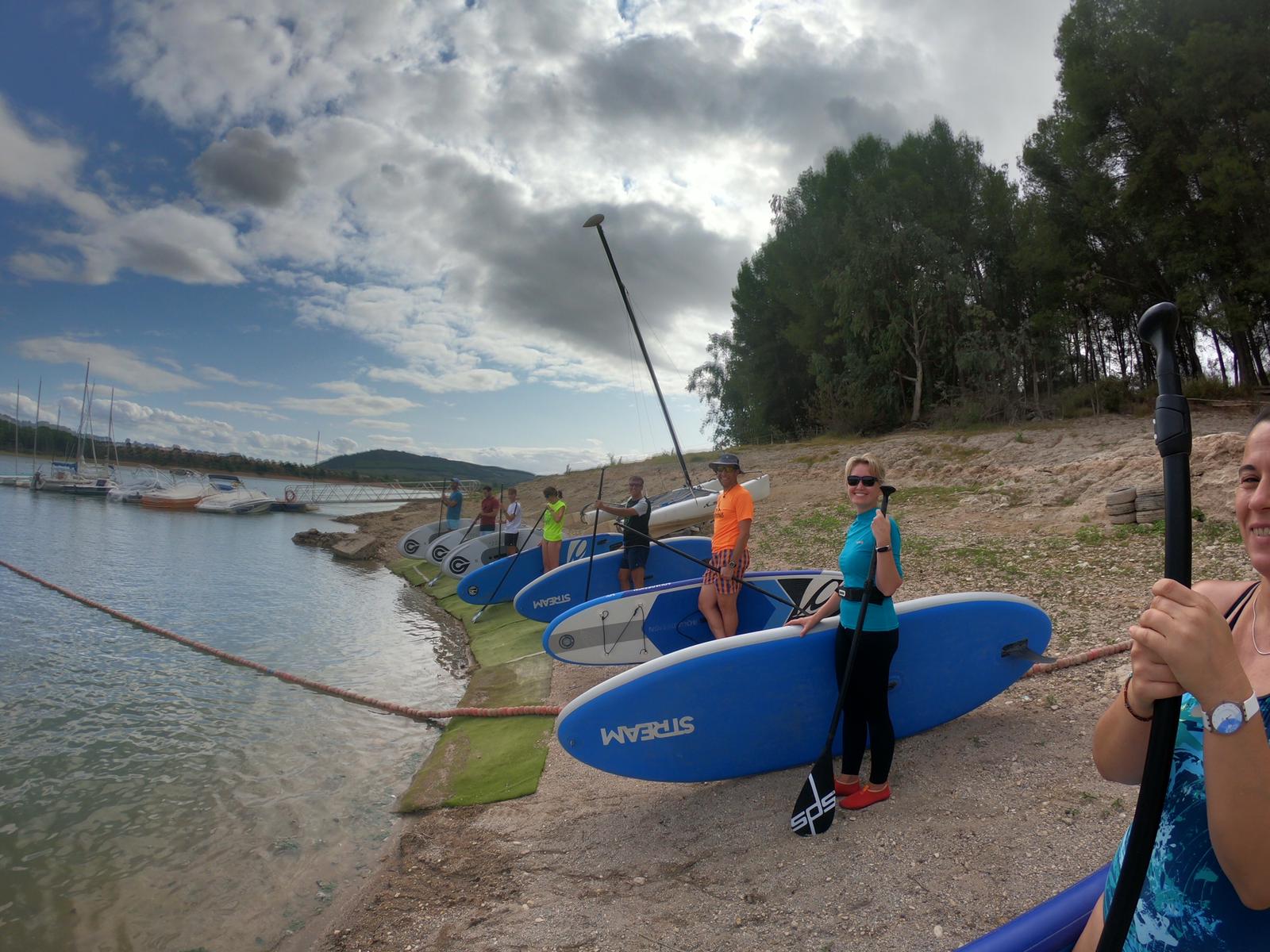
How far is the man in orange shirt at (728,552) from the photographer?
546 centimetres

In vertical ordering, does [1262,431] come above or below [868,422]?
below

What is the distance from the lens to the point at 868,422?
80.4 feet

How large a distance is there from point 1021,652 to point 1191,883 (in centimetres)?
355

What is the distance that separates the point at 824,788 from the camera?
3426 millimetres

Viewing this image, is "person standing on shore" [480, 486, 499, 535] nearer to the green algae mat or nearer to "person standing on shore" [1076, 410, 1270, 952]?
the green algae mat

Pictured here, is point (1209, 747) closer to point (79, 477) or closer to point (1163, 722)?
point (1163, 722)

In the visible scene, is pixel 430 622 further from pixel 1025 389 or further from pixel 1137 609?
pixel 1025 389

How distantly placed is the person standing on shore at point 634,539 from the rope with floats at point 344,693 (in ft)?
7.74

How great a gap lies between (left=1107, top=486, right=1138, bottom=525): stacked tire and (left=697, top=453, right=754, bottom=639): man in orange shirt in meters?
5.38

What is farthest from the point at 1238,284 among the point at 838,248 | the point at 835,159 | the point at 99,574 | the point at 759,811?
the point at 99,574

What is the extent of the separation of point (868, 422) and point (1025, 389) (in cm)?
500

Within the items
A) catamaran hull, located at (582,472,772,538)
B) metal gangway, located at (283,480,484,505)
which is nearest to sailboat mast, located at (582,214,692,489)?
catamaran hull, located at (582,472,772,538)

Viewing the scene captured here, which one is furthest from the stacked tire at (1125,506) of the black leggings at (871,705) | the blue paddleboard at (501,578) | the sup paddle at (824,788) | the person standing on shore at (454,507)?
the person standing on shore at (454,507)

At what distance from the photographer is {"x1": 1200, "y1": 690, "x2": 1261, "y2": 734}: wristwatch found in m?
0.98
